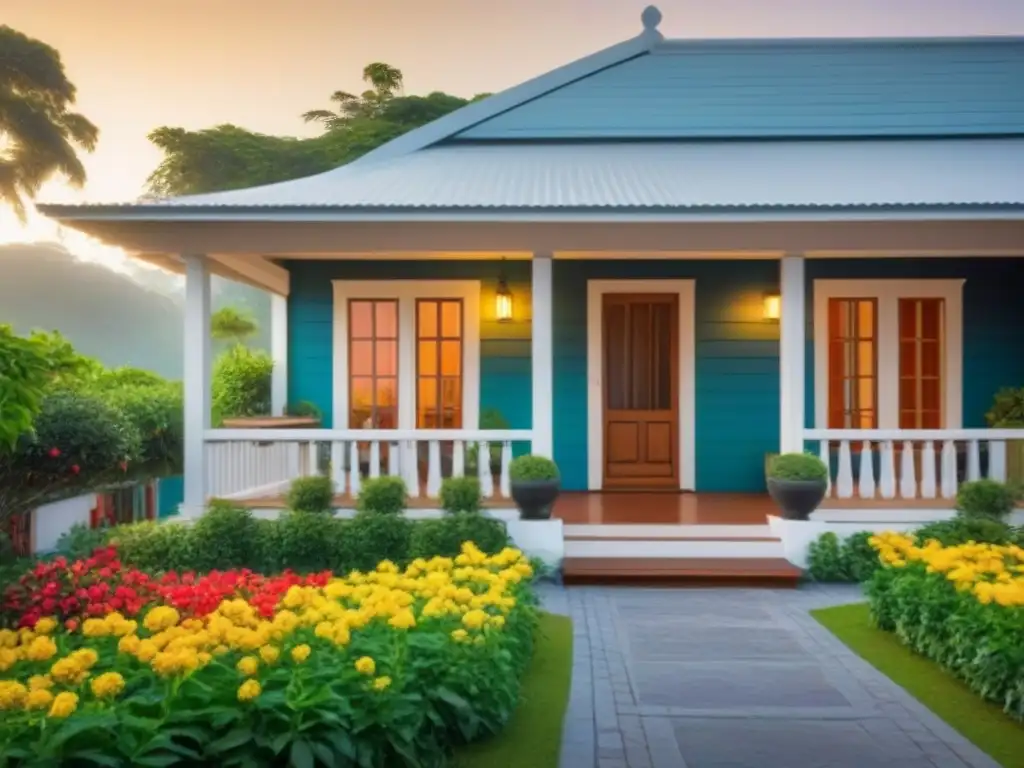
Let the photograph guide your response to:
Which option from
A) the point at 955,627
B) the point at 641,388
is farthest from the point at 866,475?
the point at 955,627

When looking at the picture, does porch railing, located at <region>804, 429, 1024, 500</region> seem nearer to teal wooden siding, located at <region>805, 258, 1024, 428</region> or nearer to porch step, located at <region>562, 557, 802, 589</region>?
porch step, located at <region>562, 557, 802, 589</region>

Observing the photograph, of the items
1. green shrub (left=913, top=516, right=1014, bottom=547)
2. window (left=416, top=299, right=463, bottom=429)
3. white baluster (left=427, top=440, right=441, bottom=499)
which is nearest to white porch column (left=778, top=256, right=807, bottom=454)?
green shrub (left=913, top=516, right=1014, bottom=547)

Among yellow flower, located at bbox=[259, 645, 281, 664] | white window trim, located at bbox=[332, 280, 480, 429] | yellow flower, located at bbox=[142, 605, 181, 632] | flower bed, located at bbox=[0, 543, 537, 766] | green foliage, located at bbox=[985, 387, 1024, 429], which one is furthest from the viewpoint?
white window trim, located at bbox=[332, 280, 480, 429]

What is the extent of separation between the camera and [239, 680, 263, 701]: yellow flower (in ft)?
11.1

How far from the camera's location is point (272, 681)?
3688mm

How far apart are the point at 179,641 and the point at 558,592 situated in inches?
178

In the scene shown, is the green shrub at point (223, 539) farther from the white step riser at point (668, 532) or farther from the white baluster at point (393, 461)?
the white step riser at point (668, 532)

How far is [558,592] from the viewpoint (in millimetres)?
7922

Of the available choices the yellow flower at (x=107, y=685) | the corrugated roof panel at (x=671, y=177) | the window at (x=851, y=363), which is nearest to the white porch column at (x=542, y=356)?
Answer: the corrugated roof panel at (x=671, y=177)

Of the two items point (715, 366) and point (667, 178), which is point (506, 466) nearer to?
point (715, 366)

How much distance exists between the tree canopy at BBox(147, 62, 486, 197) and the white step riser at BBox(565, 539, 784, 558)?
71.5ft

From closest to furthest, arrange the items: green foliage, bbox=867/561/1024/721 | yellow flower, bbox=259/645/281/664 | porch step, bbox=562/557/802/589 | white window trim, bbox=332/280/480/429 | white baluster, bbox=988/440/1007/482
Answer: yellow flower, bbox=259/645/281/664, green foliage, bbox=867/561/1024/721, porch step, bbox=562/557/802/589, white baluster, bbox=988/440/1007/482, white window trim, bbox=332/280/480/429

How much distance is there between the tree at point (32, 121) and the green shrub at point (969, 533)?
28.3m

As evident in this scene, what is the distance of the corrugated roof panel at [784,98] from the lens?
1167cm
